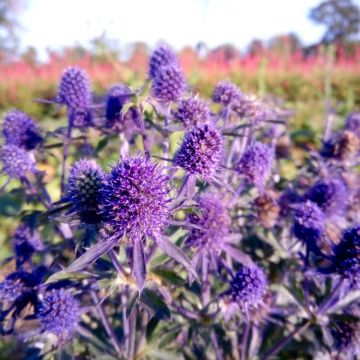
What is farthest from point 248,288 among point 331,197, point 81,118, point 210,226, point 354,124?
point 354,124

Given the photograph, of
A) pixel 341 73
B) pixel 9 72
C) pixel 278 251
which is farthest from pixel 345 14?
pixel 278 251

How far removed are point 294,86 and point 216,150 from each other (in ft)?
22.8

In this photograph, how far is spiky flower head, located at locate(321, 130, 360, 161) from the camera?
1.75m

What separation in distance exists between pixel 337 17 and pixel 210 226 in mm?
27736

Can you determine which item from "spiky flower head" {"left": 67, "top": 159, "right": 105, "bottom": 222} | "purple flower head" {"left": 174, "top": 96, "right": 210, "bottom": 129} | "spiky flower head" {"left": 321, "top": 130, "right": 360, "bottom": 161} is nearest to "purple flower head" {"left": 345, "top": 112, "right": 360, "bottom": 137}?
"spiky flower head" {"left": 321, "top": 130, "right": 360, "bottom": 161}

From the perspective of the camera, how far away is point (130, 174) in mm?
938

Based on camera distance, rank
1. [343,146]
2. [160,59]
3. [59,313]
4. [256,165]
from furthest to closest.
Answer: [343,146] < [160,59] < [256,165] < [59,313]

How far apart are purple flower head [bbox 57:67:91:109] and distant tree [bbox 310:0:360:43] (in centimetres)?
2446

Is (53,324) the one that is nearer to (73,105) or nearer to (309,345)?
(73,105)

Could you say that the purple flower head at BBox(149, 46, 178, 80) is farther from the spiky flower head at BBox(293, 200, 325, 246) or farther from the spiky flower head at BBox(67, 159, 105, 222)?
the spiky flower head at BBox(293, 200, 325, 246)

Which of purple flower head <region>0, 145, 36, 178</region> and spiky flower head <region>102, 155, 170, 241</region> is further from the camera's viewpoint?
purple flower head <region>0, 145, 36, 178</region>

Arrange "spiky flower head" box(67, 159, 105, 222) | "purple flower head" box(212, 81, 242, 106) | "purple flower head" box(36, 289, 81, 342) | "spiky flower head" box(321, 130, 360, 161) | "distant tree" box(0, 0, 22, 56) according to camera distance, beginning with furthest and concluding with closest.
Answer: "distant tree" box(0, 0, 22, 56)
"spiky flower head" box(321, 130, 360, 161)
"purple flower head" box(212, 81, 242, 106)
"purple flower head" box(36, 289, 81, 342)
"spiky flower head" box(67, 159, 105, 222)

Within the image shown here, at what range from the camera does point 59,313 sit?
1.16 meters

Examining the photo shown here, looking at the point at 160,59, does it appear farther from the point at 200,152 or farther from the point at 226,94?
the point at 200,152
